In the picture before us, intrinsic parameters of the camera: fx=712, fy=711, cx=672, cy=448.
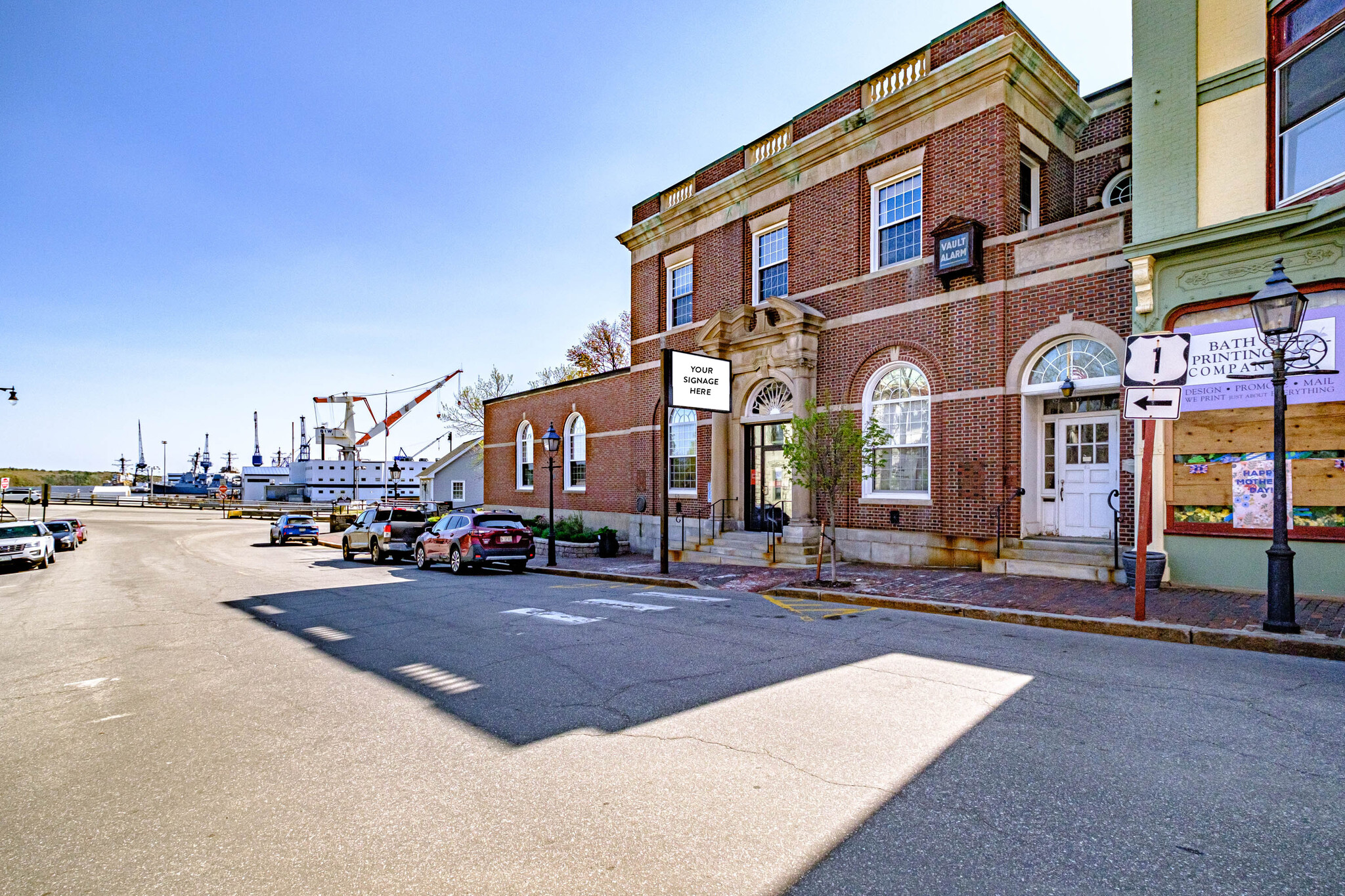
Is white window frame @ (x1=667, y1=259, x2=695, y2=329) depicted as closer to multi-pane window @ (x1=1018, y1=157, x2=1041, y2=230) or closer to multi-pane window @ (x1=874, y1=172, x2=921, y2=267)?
multi-pane window @ (x1=874, y1=172, x2=921, y2=267)

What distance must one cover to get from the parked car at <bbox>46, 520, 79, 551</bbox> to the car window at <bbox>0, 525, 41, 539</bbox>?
6845mm

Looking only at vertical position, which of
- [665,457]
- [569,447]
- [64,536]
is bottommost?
[64,536]

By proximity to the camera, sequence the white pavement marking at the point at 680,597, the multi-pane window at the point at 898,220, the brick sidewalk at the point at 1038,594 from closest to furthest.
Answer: the brick sidewalk at the point at 1038,594 → the white pavement marking at the point at 680,597 → the multi-pane window at the point at 898,220

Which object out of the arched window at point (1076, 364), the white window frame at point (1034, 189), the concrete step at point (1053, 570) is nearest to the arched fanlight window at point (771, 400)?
the arched window at point (1076, 364)

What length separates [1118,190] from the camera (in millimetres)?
15609

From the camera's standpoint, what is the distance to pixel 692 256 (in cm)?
2177

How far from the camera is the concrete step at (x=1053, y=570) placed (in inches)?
460

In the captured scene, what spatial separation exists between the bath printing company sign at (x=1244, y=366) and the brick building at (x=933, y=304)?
156 centimetres

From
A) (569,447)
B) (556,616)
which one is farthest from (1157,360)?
(569,447)

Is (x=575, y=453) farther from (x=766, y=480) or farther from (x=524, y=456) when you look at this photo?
(x=766, y=480)

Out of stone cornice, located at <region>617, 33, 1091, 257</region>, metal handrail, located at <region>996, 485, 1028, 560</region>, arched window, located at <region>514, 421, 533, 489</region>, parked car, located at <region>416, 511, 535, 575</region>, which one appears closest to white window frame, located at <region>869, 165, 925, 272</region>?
stone cornice, located at <region>617, 33, 1091, 257</region>

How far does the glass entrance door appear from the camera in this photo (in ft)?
59.9

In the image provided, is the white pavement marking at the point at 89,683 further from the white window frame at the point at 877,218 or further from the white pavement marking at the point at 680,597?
the white window frame at the point at 877,218

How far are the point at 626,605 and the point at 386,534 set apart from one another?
13.8m
